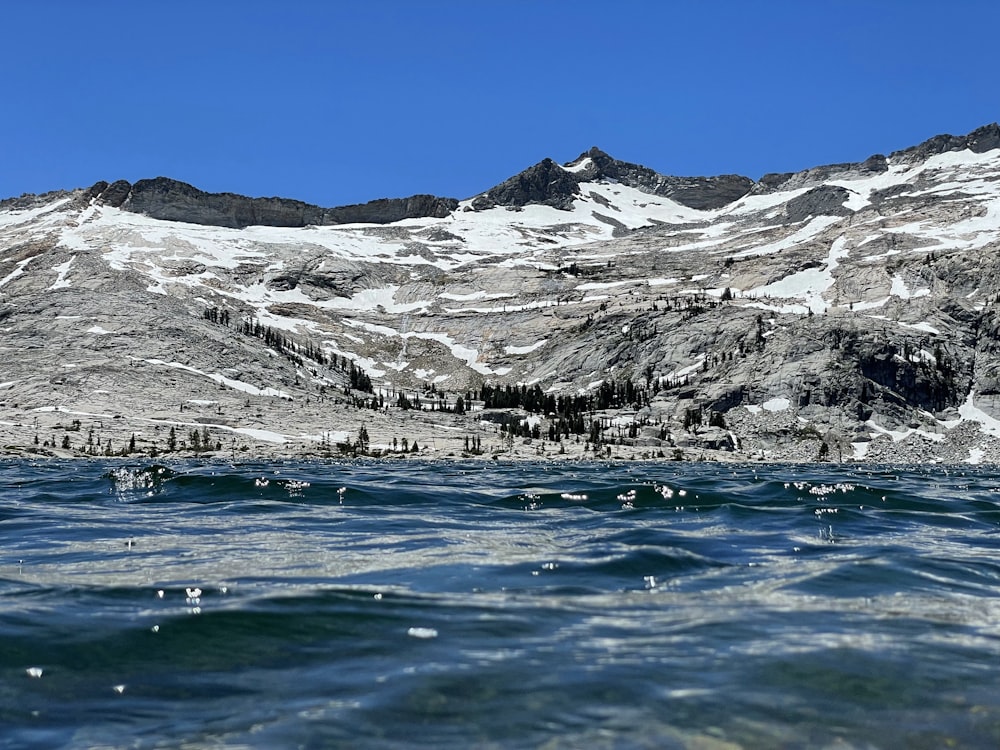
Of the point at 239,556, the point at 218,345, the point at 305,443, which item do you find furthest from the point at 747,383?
the point at 239,556

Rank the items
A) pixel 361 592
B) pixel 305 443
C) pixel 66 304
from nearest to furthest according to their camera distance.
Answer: pixel 361 592
pixel 305 443
pixel 66 304

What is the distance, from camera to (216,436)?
117562 millimetres

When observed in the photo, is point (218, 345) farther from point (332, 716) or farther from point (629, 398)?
point (332, 716)

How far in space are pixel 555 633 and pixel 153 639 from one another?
4507 mm

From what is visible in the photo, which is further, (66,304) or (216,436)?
(66,304)

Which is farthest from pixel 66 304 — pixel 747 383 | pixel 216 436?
pixel 747 383

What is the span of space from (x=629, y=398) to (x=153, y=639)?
524 ft

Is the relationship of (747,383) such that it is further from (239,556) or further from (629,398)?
(239,556)

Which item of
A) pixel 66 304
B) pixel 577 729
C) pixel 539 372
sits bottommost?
pixel 577 729

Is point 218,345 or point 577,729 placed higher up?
point 218,345

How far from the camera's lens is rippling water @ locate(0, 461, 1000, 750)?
7.67 m

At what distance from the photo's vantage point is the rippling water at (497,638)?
7.67m

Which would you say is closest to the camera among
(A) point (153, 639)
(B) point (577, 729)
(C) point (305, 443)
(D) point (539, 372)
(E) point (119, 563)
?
(B) point (577, 729)

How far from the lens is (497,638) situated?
10.3 meters
